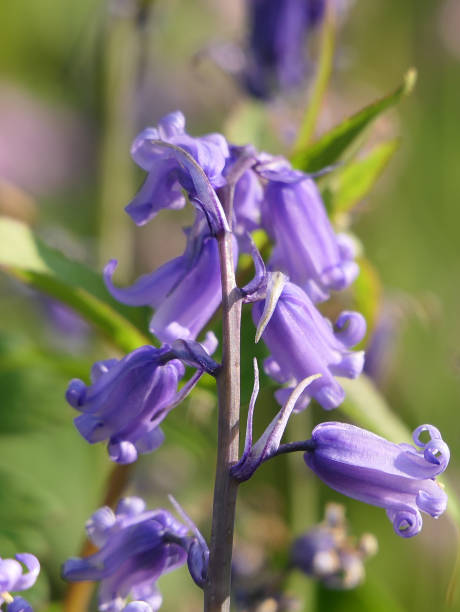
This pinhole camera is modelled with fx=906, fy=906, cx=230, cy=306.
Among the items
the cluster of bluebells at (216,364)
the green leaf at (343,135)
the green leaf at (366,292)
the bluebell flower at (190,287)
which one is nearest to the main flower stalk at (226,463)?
the cluster of bluebells at (216,364)

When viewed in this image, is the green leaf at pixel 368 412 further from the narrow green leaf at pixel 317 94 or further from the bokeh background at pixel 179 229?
the narrow green leaf at pixel 317 94

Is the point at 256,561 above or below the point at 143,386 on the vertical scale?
below

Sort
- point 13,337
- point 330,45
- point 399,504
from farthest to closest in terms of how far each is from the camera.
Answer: point 13,337 < point 330,45 < point 399,504

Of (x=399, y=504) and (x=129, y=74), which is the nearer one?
(x=399, y=504)

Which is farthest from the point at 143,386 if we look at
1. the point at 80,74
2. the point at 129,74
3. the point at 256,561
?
the point at 80,74

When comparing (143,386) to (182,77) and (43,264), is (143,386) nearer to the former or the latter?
(43,264)

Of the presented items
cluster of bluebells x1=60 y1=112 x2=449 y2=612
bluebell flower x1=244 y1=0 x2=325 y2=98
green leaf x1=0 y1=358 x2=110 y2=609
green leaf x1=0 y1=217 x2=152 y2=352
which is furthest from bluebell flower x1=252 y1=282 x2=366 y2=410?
bluebell flower x1=244 y1=0 x2=325 y2=98
